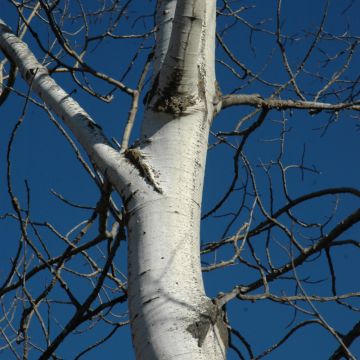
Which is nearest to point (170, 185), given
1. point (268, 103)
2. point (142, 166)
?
point (142, 166)

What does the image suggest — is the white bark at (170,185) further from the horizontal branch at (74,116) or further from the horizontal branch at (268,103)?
the horizontal branch at (268,103)

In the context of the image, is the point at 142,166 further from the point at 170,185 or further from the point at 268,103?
the point at 268,103

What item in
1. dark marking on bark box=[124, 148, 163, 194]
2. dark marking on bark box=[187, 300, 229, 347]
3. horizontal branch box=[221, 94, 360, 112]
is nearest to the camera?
dark marking on bark box=[187, 300, 229, 347]

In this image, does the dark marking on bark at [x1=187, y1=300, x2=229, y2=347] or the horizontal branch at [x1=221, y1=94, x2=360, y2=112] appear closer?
the dark marking on bark at [x1=187, y1=300, x2=229, y2=347]

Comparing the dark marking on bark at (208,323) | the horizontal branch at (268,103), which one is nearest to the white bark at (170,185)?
the dark marking on bark at (208,323)

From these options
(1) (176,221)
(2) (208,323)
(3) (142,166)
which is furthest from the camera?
(3) (142,166)

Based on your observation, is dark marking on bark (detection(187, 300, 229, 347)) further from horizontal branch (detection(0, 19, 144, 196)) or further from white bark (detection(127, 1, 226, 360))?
horizontal branch (detection(0, 19, 144, 196))

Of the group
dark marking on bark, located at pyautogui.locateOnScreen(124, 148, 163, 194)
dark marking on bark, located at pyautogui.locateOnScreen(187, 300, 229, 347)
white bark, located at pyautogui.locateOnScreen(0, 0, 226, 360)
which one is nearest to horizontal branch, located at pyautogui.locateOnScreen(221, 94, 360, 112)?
white bark, located at pyautogui.locateOnScreen(0, 0, 226, 360)

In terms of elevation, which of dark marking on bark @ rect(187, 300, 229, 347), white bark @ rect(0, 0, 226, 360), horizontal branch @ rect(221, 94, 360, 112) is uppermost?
horizontal branch @ rect(221, 94, 360, 112)

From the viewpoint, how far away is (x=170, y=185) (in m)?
1.59

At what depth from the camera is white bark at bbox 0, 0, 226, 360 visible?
54.0 inches

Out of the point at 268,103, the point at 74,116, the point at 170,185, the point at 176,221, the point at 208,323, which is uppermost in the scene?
the point at 268,103

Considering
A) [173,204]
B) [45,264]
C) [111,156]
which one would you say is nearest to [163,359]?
[173,204]

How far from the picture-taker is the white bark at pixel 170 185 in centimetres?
137
